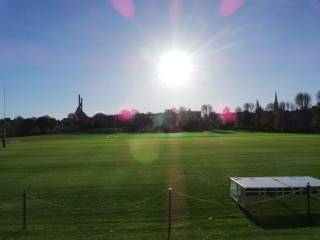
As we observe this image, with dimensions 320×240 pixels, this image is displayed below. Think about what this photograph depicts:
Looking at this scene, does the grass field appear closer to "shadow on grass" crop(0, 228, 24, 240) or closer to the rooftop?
"shadow on grass" crop(0, 228, 24, 240)

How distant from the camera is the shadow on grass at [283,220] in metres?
14.0

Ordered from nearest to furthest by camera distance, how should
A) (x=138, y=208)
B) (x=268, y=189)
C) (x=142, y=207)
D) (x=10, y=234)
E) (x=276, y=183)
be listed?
(x=10, y=234) < (x=138, y=208) < (x=142, y=207) < (x=268, y=189) < (x=276, y=183)

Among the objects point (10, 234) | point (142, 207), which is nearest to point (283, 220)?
point (142, 207)

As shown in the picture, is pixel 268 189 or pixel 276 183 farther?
pixel 276 183

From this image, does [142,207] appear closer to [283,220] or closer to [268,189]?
[268,189]

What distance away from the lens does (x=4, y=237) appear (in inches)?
509

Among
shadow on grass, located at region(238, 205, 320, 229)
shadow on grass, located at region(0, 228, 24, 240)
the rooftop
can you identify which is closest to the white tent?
the rooftop

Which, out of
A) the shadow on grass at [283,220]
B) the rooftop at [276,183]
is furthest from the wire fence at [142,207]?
the shadow on grass at [283,220]

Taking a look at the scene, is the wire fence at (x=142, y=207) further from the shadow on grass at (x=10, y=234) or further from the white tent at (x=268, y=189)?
the shadow on grass at (x=10, y=234)

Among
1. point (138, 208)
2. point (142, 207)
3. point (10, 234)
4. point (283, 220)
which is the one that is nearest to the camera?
point (10, 234)

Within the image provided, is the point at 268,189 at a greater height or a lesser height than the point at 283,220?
greater

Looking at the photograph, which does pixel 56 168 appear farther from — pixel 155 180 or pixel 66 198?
pixel 66 198

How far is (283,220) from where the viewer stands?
579 inches

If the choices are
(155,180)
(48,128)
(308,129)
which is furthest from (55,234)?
(48,128)
